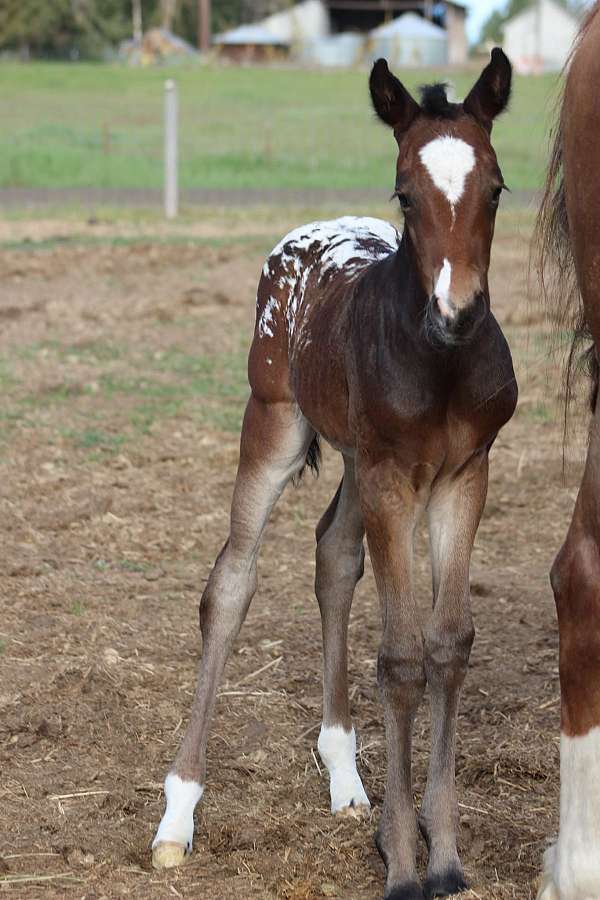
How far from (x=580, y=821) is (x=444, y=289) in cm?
125

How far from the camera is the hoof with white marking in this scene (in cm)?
359

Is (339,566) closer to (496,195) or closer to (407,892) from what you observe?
(407,892)

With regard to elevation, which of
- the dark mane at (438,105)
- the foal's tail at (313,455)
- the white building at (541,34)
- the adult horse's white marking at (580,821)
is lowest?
the adult horse's white marking at (580,821)

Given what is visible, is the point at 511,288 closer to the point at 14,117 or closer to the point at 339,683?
the point at 339,683

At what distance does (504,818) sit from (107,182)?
19176 millimetres

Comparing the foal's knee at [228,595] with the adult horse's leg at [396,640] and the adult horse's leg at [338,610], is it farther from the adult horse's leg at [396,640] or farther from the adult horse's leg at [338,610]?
the adult horse's leg at [396,640]

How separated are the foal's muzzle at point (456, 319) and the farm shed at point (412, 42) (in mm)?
58932

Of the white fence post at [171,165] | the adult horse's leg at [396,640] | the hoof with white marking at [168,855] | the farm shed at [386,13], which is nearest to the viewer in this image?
the adult horse's leg at [396,640]

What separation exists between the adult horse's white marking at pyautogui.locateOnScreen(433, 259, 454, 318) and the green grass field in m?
12.3

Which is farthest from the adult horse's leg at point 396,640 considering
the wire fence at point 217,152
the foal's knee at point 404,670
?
the wire fence at point 217,152

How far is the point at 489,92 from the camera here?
3.31 meters

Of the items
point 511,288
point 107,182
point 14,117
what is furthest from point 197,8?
point 511,288

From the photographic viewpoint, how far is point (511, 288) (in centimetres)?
1213

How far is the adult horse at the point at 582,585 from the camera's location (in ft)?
9.47
